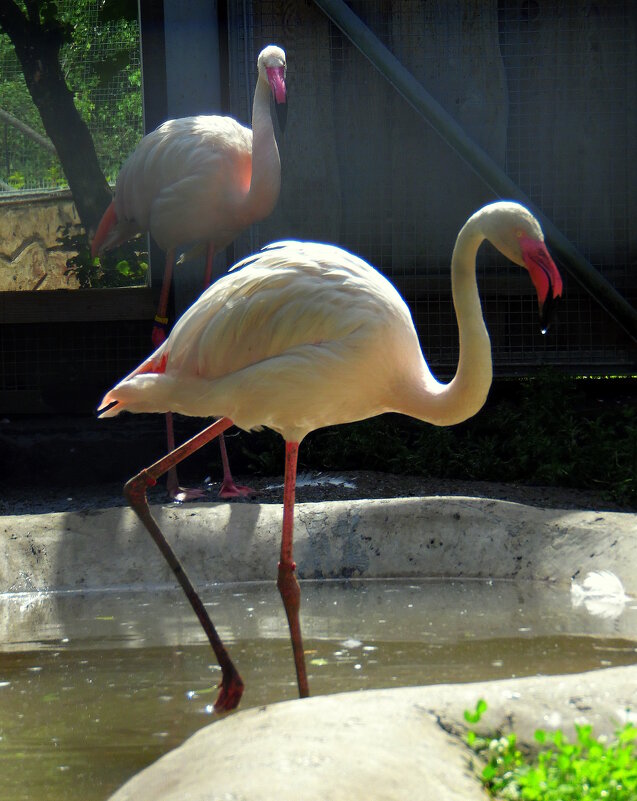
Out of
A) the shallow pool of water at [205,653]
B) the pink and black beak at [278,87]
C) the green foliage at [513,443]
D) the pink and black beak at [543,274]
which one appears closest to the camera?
the shallow pool of water at [205,653]

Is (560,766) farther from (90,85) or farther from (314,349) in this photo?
(90,85)

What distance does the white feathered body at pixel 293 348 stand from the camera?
3.25m

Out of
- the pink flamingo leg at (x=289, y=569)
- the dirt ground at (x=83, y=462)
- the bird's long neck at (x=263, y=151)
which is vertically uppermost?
the bird's long neck at (x=263, y=151)

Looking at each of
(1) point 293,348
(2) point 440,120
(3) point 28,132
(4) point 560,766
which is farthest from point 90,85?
(4) point 560,766

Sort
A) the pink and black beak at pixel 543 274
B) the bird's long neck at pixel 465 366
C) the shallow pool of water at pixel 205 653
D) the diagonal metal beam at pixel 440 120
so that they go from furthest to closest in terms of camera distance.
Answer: the diagonal metal beam at pixel 440 120 → the bird's long neck at pixel 465 366 → the pink and black beak at pixel 543 274 → the shallow pool of water at pixel 205 653

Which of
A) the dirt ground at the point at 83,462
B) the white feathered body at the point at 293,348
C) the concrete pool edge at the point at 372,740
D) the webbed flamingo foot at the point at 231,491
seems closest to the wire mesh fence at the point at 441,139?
the dirt ground at the point at 83,462

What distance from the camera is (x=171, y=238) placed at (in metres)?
5.73

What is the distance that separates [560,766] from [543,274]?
5.18ft

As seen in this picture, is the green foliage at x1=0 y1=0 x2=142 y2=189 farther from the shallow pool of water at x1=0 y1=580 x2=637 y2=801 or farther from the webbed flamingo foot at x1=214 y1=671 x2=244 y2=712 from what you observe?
the webbed flamingo foot at x1=214 y1=671 x2=244 y2=712

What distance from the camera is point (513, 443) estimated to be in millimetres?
5707

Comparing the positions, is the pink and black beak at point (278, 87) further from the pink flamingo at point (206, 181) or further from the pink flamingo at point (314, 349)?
the pink flamingo at point (314, 349)

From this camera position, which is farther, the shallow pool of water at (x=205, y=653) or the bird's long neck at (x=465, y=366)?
the bird's long neck at (x=465, y=366)

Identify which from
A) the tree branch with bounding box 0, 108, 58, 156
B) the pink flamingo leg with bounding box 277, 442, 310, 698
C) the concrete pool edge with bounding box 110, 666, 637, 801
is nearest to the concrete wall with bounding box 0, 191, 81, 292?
the tree branch with bounding box 0, 108, 58, 156

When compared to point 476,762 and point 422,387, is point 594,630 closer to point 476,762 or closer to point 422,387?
point 422,387
